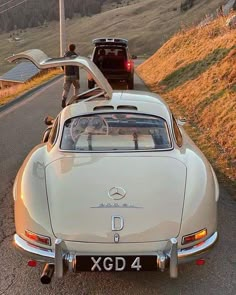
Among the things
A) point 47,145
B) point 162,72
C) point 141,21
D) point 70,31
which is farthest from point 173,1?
point 47,145

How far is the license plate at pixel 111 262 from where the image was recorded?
3301mm

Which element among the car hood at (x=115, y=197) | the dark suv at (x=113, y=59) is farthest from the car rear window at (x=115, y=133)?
the dark suv at (x=113, y=59)

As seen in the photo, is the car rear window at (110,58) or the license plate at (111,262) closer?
the license plate at (111,262)

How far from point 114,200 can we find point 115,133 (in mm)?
1327

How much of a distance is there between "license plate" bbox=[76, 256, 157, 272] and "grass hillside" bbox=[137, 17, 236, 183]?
3442 mm

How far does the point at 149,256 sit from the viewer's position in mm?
3314

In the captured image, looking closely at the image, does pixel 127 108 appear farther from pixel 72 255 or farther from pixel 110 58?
pixel 110 58

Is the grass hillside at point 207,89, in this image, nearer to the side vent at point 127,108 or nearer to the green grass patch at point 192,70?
the green grass patch at point 192,70

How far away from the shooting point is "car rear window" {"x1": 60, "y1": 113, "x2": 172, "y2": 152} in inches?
178

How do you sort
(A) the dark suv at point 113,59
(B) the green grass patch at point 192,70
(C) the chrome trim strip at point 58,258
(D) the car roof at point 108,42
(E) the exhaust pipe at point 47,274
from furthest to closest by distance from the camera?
(A) the dark suv at point 113,59 < (D) the car roof at point 108,42 < (B) the green grass patch at point 192,70 < (E) the exhaust pipe at point 47,274 < (C) the chrome trim strip at point 58,258

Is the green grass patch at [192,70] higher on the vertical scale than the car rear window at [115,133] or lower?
lower

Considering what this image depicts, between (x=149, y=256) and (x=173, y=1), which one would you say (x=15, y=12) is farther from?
(x=149, y=256)

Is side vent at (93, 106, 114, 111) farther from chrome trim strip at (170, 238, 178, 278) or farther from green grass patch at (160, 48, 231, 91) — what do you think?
green grass patch at (160, 48, 231, 91)

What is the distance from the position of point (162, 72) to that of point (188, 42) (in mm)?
2992
